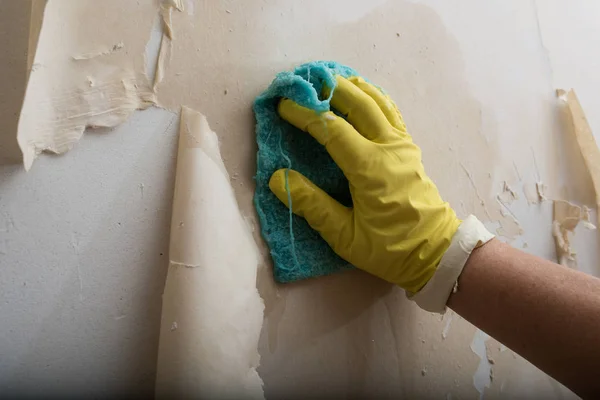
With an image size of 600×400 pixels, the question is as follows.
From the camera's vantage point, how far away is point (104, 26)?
67 cm

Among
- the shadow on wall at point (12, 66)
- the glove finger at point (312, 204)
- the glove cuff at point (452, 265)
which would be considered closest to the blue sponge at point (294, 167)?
the glove finger at point (312, 204)

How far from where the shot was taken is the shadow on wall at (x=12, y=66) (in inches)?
21.5

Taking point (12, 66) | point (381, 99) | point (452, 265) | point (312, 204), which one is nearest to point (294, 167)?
point (312, 204)

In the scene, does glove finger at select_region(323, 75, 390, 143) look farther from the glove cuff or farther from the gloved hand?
the glove cuff

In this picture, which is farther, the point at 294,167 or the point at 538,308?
the point at 294,167

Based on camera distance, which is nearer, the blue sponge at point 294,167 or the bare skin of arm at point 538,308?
the bare skin of arm at point 538,308

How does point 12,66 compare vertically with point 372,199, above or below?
above

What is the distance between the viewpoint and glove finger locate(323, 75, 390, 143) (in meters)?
0.72

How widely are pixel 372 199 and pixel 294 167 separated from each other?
15 cm

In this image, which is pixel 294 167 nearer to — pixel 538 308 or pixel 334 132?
pixel 334 132

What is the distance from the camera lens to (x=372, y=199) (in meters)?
0.69

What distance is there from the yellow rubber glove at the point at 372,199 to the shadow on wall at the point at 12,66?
38 cm

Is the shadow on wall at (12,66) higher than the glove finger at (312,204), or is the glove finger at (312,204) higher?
the shadow on wall at (12,66)

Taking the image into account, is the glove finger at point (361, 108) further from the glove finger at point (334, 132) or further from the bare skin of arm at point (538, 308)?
the bare skin of arm at point (538, 308)
